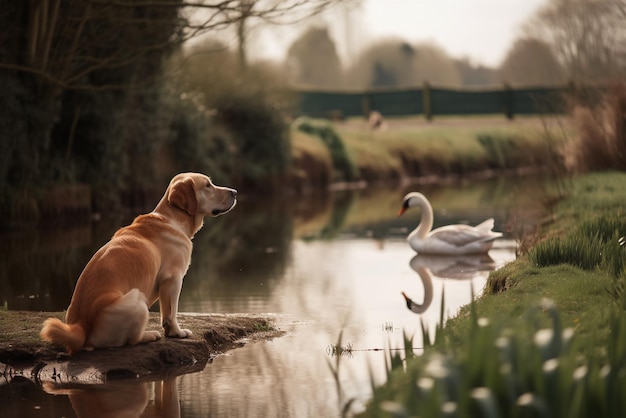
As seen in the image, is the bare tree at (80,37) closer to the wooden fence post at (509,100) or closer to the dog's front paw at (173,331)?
the dog's front paw at (173,331)

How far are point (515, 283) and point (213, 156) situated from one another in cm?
2021

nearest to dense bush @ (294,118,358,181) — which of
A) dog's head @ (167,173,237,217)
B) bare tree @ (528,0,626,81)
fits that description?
bare tree @ (528,0,626,81)

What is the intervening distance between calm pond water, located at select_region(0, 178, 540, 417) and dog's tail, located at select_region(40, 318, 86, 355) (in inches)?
14.1

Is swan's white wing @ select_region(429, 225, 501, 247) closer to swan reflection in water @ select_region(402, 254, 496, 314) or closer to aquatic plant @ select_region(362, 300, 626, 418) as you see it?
swan reflection in water @ select_region(402, 254, 496, 314)

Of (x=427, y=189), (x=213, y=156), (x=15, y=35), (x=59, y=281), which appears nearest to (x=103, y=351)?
(x=59, y=281)

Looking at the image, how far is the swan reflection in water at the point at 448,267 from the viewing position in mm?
13961

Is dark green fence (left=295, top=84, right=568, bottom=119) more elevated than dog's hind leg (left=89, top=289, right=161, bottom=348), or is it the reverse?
dark green fence (left=295, top=84, right=568, bottom=119)

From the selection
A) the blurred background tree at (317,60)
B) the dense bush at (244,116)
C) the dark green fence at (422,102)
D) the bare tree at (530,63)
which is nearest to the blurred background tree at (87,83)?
the dense bush at (244,116)

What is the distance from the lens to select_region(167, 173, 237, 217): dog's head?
367 inches

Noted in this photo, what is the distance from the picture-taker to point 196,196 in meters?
9.37

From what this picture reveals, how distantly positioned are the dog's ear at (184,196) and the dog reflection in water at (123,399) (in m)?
1.48

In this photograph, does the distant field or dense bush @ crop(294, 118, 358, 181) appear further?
the distant field

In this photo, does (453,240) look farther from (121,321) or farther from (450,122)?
(450,122)

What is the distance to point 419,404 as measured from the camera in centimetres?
534
